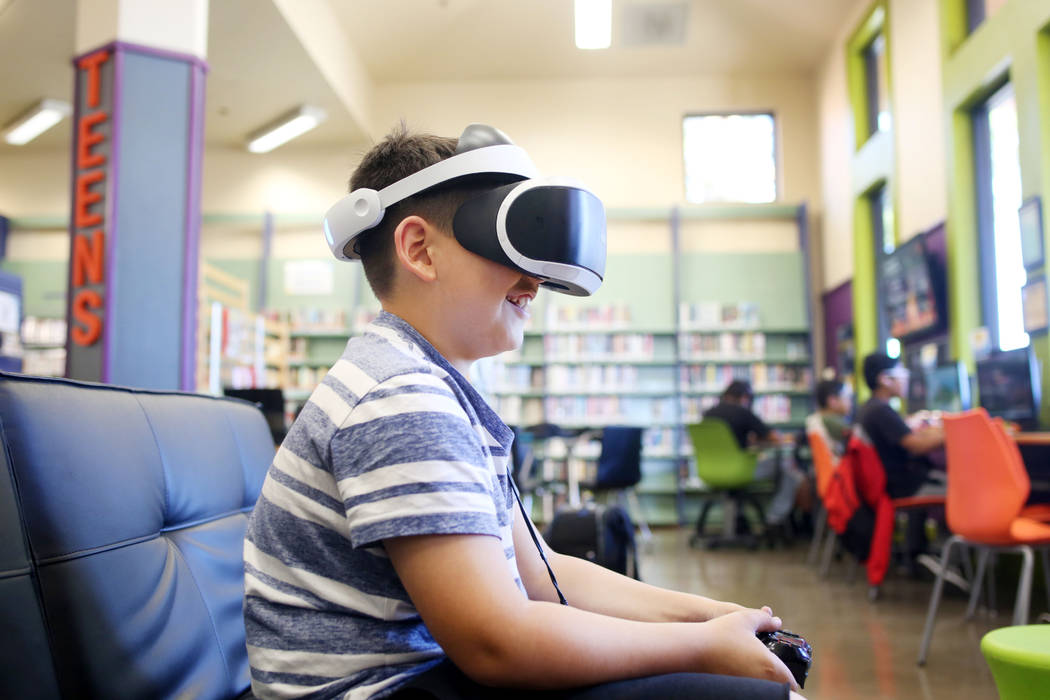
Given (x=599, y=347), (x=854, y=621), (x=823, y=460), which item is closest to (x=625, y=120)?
(x=599, y=347)

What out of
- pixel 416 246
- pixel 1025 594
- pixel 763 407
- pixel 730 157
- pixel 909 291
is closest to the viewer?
pixel 416 246

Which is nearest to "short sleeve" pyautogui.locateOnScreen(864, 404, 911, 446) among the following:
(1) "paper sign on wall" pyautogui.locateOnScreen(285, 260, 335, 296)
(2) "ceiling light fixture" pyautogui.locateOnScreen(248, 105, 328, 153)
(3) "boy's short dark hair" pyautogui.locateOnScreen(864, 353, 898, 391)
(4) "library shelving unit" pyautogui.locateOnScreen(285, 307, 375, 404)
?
(3) "boy's short dark hair" pyautogui.locateOnScreen(864, 353, 898, 391)

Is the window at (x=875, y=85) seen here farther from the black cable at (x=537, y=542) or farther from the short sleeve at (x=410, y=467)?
the short sleeve at (x=410, y=467)

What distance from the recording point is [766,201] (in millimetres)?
8977

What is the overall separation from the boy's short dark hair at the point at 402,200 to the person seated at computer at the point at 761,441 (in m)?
5.97

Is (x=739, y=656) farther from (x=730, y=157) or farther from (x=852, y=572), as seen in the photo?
(x=730, y=157)

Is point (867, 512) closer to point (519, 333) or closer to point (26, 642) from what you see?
point (519, 333)

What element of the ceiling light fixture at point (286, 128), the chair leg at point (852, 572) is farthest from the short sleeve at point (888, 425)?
the ceiling light fixture at point (286, 128)

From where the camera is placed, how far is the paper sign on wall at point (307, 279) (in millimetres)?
8891

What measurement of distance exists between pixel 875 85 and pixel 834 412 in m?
3.31

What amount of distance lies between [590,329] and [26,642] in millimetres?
7805

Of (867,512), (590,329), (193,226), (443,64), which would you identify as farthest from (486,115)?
(867,512)

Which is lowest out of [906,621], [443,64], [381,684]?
[906,621]

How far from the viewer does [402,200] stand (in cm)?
90
